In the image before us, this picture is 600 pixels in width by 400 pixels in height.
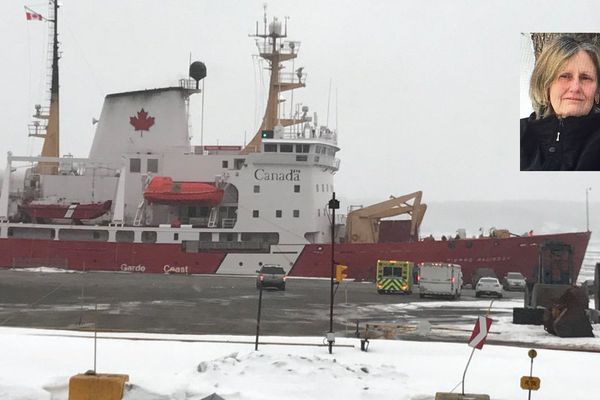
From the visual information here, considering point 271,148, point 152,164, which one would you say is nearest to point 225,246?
point 271,148

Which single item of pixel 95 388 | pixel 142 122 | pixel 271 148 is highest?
pixel 142 122

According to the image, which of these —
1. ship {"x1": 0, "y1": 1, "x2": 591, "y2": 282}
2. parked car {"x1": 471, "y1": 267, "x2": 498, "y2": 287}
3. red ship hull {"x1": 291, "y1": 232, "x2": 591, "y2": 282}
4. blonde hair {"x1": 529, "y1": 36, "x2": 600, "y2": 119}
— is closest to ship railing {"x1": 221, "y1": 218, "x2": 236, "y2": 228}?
ship {"x1": 0, "y1": 1, "x2": 591, "y2": 282}

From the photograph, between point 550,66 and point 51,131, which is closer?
point 550,66

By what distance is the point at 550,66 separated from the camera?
17781 mm

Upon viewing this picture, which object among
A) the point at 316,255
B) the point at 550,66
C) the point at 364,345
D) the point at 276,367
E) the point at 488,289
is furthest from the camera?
the point at 316,255

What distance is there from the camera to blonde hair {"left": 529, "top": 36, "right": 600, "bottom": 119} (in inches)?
692

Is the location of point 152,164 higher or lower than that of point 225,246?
higher

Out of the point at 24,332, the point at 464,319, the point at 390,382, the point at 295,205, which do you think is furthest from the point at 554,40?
the point at 295,205

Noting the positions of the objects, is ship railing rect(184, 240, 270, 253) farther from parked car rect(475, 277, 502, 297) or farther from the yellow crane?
parked car rect(475, 277, 502, 297)

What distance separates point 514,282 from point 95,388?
108 ft

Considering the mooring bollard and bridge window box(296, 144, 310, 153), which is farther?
bridge window box(296, 144, 310, 153)

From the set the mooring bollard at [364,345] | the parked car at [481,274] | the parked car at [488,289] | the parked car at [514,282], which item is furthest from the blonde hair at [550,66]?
the parked car at [481,274]

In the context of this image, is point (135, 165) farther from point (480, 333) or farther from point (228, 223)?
point (480, 333)

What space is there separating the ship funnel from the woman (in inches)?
1334
